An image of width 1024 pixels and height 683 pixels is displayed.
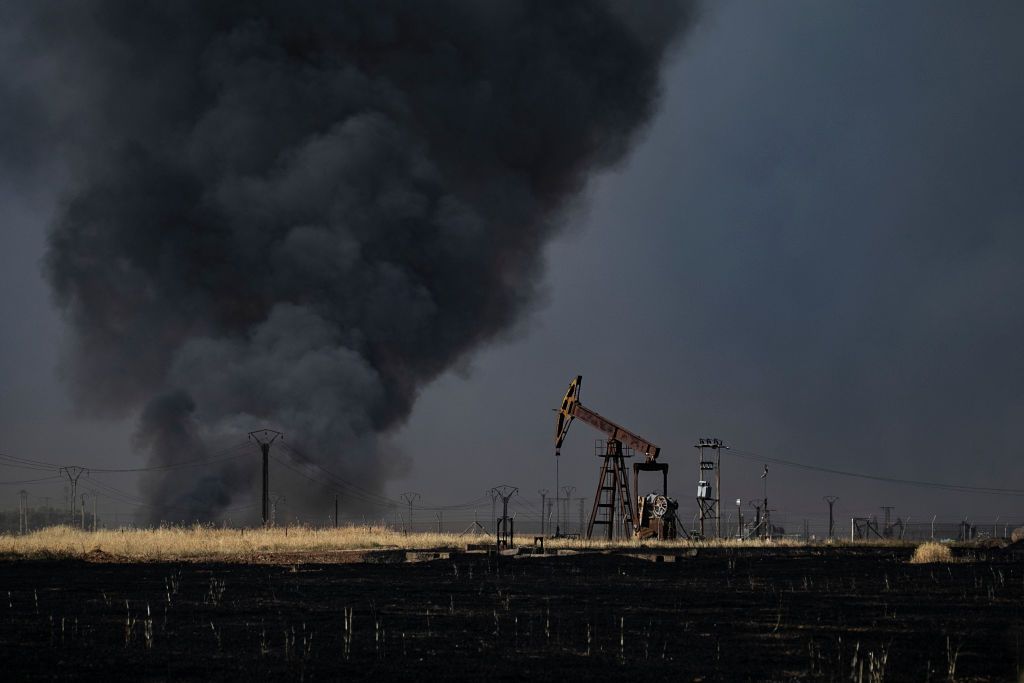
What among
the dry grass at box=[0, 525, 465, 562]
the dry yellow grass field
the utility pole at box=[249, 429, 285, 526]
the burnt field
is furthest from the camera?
the utility pole at box=[249, 429, 285, 526]

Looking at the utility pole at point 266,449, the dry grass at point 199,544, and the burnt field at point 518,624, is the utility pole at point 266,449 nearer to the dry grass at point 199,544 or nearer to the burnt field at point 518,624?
the dry grass at point 199,544

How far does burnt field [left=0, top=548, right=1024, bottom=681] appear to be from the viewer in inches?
518

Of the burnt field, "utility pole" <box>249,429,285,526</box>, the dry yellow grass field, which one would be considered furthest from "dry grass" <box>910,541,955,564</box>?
"utility pole" <box>249,429,285,526</box>

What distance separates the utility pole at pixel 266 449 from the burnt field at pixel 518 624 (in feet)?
108

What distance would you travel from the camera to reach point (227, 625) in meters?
17.6

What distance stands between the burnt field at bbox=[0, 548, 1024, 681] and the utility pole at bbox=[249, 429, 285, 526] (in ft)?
108

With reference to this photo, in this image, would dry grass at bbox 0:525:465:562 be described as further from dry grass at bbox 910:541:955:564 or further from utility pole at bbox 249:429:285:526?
dry grass at bbox 910:541:955:564

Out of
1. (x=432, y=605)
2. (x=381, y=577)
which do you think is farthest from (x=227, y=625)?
(x=381, y=577)

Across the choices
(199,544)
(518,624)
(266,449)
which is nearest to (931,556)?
(518,624)

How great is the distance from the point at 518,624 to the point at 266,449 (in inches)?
1950

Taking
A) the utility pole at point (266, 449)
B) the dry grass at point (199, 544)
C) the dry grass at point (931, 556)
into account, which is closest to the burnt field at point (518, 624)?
the dry grass at point (931, 556)

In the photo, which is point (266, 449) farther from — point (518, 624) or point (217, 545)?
point (518, 624)

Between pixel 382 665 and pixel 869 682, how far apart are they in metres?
5.47

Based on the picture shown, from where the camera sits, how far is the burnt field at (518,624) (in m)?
13.2
